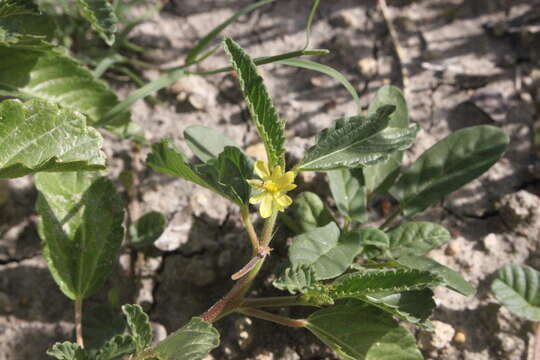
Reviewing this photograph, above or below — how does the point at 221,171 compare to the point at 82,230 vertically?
above

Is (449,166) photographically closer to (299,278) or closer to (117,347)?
(299,278)

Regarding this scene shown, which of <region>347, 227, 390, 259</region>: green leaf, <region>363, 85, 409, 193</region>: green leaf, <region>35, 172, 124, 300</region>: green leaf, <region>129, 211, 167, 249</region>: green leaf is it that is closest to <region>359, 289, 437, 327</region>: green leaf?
<region>347, 227, 390, 259</region>: green leaf

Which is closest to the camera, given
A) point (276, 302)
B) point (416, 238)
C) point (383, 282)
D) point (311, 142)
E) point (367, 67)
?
point (383, 282)

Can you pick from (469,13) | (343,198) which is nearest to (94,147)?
(343,198)

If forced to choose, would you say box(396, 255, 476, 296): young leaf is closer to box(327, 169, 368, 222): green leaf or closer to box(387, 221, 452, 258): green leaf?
box(387, 221, 452, 258): green leaf

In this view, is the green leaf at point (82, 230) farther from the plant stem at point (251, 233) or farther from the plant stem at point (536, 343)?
the plant stem at point (536, 343)

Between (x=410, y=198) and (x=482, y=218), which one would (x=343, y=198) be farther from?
(x=482, y=218)

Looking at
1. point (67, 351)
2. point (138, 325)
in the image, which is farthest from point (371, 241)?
point (67, 351)
